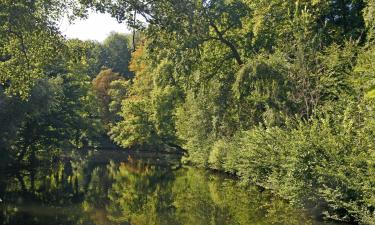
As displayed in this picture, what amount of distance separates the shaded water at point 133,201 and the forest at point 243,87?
116 centimetres

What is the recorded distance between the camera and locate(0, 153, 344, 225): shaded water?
1477 centimetres

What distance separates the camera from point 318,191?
1525 cm

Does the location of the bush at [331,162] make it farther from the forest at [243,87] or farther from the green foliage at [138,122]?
the green foliage at [138,122]

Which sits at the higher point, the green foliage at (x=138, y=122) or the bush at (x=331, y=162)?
the green foliage at (x=138, y=122)

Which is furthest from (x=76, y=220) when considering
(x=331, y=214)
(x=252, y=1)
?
(x=252, y=1)

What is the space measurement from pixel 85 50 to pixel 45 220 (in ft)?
19.0

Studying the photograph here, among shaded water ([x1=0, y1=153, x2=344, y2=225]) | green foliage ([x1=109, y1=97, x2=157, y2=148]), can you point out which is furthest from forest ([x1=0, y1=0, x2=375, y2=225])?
shaded water ([x1=0, y1=153, x2=344, y2=225])

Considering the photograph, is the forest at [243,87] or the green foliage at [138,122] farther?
the green foliage at [138,122]

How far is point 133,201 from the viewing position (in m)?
18.6

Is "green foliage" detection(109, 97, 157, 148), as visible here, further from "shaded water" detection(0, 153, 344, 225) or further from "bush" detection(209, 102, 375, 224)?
"bush" detection(209, 102, 375, 224)

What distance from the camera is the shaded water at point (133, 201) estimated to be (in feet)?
48.4

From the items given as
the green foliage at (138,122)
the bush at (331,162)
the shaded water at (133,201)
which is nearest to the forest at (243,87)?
the bush at (331,162)

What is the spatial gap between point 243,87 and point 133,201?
939cm

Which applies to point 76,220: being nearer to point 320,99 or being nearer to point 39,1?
point 39,1
